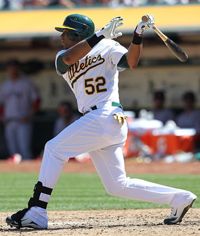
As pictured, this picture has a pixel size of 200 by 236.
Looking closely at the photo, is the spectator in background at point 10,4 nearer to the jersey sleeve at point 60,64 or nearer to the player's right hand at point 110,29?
the jersey sleeve at point 60,64

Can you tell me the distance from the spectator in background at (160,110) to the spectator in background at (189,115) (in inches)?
9.3

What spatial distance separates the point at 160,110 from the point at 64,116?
183 cm

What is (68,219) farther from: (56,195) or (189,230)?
(56,195)

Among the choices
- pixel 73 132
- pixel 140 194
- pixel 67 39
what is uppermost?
pixel 67 39

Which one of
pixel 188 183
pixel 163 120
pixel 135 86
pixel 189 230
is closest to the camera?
pixel 189 230

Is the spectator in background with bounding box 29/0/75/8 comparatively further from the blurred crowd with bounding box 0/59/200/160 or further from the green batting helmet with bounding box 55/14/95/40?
the green batting helmet with bounding box 55/14/95/40

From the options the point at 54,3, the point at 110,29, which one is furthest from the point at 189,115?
the point at 110,29

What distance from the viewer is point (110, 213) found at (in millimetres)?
8016

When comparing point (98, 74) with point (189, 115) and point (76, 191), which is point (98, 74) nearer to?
point (76, 191)

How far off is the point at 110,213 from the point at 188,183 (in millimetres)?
3405

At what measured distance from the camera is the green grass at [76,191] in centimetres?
891

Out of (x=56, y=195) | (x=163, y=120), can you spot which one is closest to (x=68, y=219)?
(x=56, y=195)

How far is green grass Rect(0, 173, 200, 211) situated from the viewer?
8.91 meters

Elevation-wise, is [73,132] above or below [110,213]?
above
